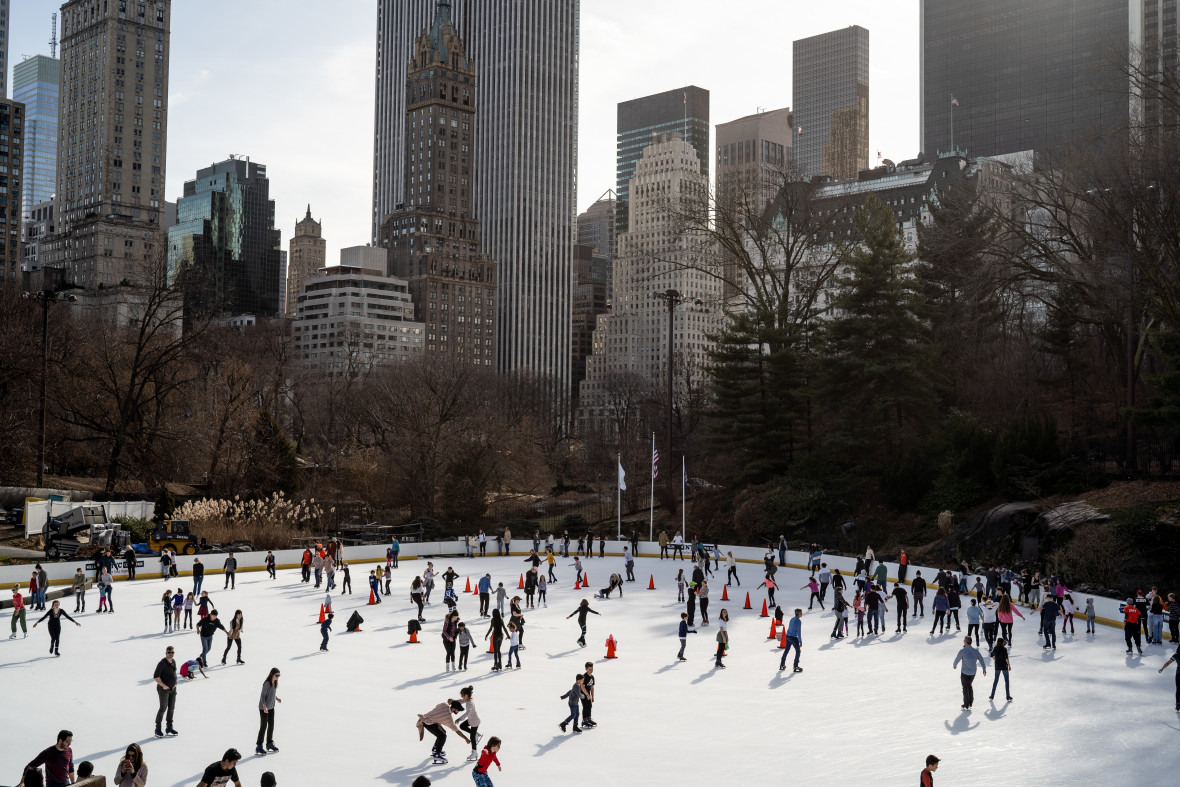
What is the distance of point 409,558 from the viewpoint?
46406 millimetres

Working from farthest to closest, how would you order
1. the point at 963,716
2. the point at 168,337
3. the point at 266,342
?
the point at 266,342
the point at 168,337
the point at 963,716

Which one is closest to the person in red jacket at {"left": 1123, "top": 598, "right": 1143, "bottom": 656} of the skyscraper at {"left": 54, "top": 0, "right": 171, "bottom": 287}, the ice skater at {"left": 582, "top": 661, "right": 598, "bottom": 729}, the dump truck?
the ice skater at {"left": 582, "top": 661, "right": 598, "bottom": 729}

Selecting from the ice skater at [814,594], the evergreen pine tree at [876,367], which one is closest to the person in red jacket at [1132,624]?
the ice skater at [814,594]

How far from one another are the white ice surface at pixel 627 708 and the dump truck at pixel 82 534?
1203cm

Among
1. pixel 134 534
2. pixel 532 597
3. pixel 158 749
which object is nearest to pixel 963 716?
pixel 158 749

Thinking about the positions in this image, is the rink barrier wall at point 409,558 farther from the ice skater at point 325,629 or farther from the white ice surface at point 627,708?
the ice skater at point 325,629

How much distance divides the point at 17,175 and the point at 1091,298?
174585 millimetres

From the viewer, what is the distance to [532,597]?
31.8 m

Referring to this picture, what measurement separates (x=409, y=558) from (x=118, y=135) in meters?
175

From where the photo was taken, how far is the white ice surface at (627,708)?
15672 millimetres

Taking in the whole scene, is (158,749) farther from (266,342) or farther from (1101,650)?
(266,342)

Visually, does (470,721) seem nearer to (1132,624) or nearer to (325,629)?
(325,629)

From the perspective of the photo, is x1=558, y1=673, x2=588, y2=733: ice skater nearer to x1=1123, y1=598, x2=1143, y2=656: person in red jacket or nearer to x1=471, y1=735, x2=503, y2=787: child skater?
x1=471, y1=735, x2=503, y2=787: child skater

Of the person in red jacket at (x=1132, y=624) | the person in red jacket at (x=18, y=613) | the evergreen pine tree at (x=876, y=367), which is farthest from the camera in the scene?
the evergreen pine tree at (x=876, y=367)
